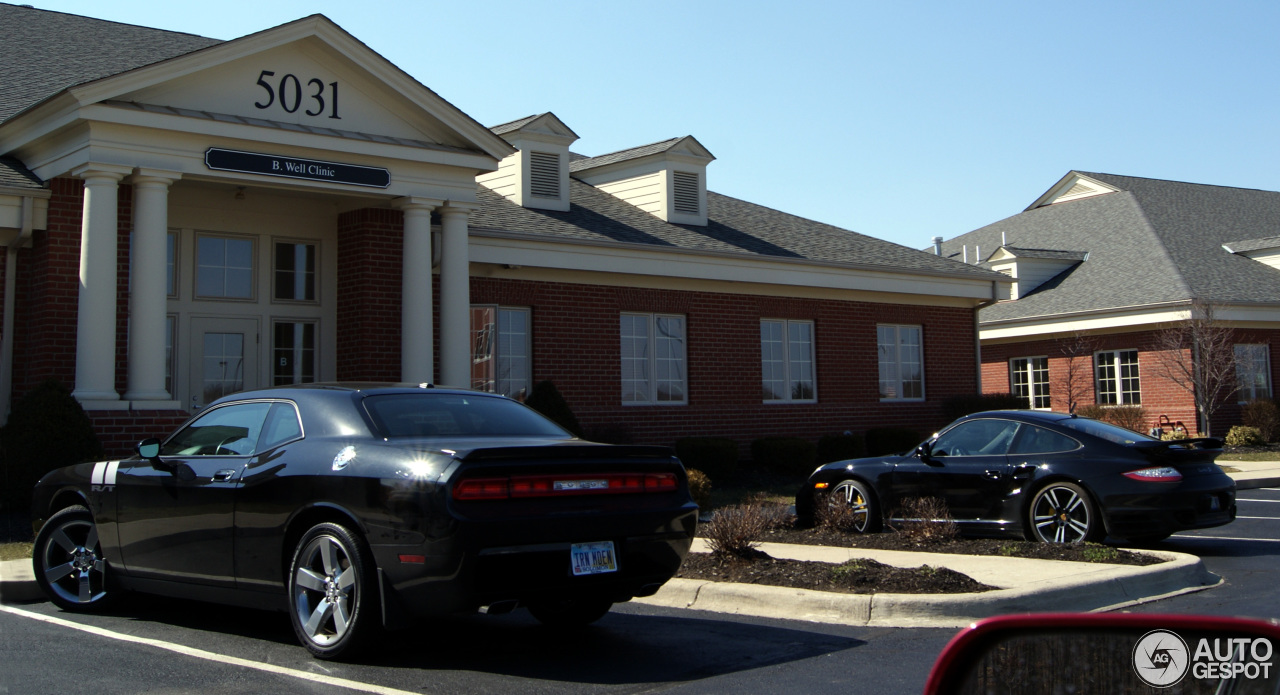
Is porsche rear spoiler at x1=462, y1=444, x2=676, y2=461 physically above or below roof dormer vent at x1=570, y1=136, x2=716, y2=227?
Answer: below

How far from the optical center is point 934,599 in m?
6.89

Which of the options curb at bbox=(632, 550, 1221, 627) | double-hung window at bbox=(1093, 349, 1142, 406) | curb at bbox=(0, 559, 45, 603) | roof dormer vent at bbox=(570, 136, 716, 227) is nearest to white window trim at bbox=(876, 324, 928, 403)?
roof dormer vent at bbox=(570, 136, 716, 227)

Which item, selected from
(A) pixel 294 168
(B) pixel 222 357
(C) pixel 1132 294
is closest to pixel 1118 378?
(C) pixel 1132 294

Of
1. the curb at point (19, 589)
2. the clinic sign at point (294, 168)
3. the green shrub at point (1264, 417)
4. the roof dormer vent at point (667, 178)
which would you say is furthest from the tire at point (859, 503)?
the green shrub at point (1264, 417)

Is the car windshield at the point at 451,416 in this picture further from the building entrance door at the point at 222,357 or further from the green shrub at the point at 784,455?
the green shrub at the point at 784,455

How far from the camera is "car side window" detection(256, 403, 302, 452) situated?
Answer: 6504 mm

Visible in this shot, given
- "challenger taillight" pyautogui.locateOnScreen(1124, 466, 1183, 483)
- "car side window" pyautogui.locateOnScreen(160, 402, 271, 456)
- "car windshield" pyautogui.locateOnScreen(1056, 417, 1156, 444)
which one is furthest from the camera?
"car windshield" pyautogui.locateOnScreen(1056, 417, 1156, 444)

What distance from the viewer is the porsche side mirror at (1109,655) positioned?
1.55 metres

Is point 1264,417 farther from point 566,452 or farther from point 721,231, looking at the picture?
point 566,452

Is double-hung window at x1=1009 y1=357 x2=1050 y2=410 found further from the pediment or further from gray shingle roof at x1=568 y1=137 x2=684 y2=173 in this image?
the pediment

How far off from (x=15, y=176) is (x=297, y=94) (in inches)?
146

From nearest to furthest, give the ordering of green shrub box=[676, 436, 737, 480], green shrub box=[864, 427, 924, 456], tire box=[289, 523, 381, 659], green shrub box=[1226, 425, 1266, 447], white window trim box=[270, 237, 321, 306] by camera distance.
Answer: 1. tire box=[289, 523, 381, 659]
2. white window trim box=[270, 237, 321, 306]
3. green shrub box=[676, 436, 737, 480]
4. green shrub box=[864, 427, 924, 456]
5. green shrub box=[1226, 425, 1266, 447]

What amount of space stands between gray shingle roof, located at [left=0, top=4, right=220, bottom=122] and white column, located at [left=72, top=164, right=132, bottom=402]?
2584 mm

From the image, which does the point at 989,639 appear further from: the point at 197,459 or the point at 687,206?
the point at 687,206
